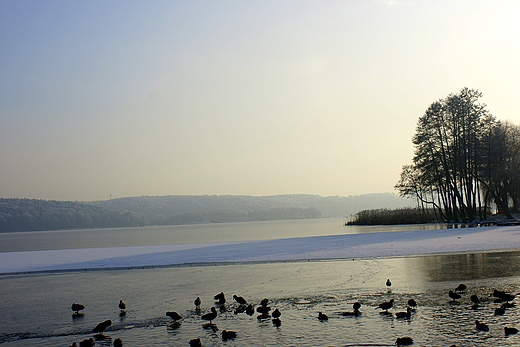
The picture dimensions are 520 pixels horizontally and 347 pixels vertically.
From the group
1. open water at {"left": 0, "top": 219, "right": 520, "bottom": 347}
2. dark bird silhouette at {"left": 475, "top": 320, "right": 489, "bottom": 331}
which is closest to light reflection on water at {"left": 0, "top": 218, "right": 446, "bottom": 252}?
open water at {"left": 0, "top": 219, "right": 520, "bottom": 347}

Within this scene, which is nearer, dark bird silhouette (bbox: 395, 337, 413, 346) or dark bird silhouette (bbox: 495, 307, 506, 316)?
dark bird silhouette (bbox: 395, 337, 413, 346)

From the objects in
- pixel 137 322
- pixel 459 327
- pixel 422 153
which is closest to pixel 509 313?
pixel 459 327

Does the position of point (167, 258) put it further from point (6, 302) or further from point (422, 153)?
point (422, 153)

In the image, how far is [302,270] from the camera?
642 inches

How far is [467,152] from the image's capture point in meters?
51.5

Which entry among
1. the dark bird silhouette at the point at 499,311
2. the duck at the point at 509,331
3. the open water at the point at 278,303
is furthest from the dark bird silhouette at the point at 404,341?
the dark bird silhouette at the point at 499,311

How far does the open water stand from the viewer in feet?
25.2

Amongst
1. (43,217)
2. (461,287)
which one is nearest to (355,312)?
(461,287)

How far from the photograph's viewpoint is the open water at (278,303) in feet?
25.2

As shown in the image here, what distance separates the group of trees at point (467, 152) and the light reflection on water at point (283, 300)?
35.7 meters

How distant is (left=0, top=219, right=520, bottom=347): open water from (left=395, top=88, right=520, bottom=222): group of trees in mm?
36133

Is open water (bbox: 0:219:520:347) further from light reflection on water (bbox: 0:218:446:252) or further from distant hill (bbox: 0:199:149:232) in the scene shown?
distant hill (bbox: 0:199:149:232)

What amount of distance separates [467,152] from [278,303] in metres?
48.0

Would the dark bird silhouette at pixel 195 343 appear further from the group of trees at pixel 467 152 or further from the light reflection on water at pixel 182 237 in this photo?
the group of trees at pixel 467 152
